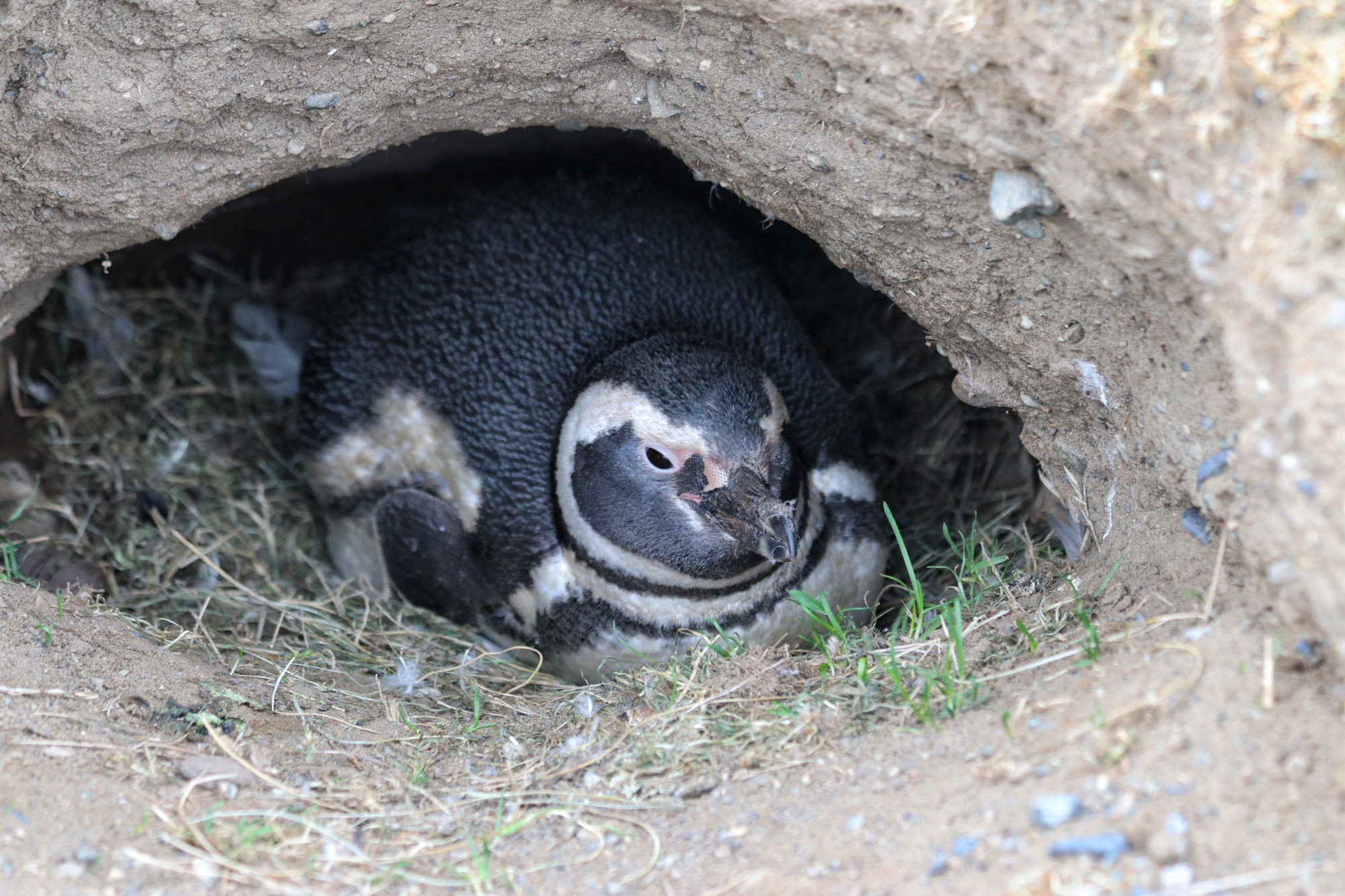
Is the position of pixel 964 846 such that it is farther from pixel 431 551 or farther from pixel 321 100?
pixel 321 100

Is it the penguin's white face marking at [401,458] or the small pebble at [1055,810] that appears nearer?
the small pebble at [1055,810]

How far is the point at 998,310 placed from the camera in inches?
111

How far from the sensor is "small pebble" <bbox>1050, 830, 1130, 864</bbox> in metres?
1.75

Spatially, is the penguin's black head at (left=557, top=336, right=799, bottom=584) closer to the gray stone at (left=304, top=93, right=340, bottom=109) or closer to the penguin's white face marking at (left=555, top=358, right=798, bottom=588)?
the penguin's white face marking at (left=555, top=358, right=798, bottom=588)

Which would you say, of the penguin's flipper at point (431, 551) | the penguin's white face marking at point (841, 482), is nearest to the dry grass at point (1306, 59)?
the penguin's white face marking at point (841, 482)

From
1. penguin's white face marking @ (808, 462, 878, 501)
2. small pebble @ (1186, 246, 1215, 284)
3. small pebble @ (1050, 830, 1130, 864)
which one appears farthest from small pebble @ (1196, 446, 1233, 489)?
penguin's white face marking @ (808, 462, 878, 501)

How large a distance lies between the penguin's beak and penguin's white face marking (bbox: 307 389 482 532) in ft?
2.76

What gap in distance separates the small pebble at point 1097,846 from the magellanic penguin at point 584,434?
109 cm

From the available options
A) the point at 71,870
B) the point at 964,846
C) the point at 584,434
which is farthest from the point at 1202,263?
the point at 71,870

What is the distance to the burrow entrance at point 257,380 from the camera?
12.7 ft

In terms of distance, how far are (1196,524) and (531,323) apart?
75.0 inches

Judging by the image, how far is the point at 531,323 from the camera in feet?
11.2

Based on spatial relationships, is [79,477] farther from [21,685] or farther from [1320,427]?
[1320,427]

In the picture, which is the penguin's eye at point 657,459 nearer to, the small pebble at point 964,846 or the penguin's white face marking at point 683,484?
the penguin's white face marking at point 683,484
